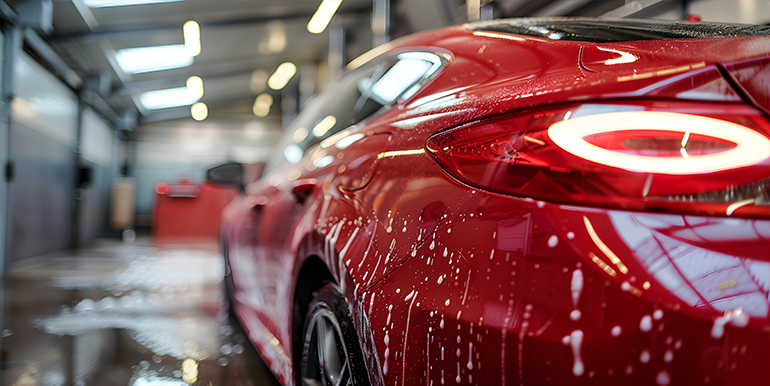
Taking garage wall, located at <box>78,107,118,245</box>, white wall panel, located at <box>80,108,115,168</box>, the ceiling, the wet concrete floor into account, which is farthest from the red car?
white wall panel, located at <box>80,108,115,168</box>

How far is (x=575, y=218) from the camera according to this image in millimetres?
700


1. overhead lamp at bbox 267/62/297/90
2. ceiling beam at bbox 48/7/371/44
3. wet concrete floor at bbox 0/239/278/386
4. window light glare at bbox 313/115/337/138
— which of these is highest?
overhead lamp at bbox 267/62/297/90

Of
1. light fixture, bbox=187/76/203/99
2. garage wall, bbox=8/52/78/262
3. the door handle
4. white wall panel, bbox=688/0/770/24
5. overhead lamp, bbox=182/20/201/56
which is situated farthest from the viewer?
light fixture, bbox=187/76/203/99

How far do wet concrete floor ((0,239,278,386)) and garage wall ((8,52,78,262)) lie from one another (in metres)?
2.16

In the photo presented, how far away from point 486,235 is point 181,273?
5.92m

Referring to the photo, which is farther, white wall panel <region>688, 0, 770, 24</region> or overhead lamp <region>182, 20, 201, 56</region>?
overhead lamp <region>182, 20, 201, 56</region>

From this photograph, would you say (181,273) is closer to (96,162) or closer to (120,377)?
(120,377)

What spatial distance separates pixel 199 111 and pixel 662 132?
1782 centimetres

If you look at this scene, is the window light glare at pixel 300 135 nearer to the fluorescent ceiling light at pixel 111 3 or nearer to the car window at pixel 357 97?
the car window at pixel 357 97

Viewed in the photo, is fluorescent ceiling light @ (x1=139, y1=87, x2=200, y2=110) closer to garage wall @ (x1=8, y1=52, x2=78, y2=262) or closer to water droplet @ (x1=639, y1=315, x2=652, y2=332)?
garage wall @ (x1=8, y1=52, x2=78, y2=262)

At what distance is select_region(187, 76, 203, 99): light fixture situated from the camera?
41.3ft

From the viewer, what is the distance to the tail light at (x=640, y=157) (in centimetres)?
65

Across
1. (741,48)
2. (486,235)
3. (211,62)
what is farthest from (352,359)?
(211,62)

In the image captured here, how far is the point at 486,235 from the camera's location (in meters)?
0.78
